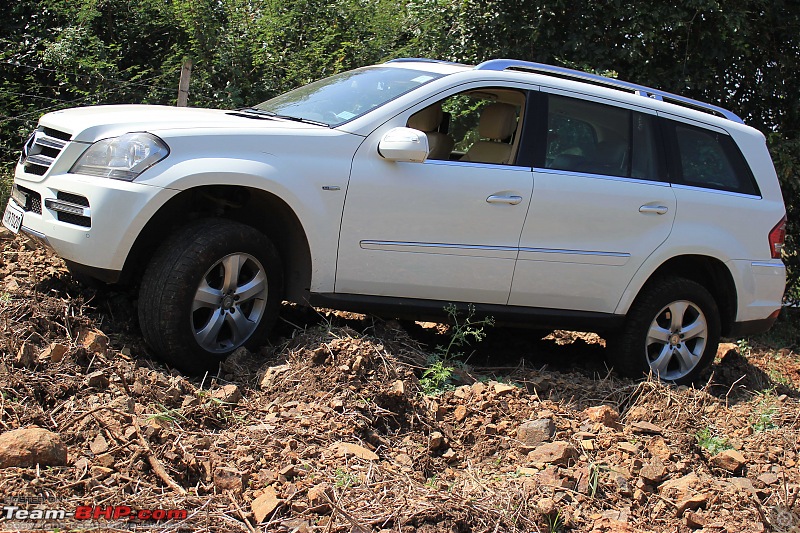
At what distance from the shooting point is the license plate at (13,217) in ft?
16.3

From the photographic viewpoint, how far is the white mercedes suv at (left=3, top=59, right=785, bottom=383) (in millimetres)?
4680

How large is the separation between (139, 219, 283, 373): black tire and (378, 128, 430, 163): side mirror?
823 millimetres

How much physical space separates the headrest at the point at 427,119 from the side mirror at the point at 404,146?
0.33 metres

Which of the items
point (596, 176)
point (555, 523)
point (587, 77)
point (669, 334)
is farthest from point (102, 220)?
point (669, 334)

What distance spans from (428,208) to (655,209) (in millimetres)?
1633

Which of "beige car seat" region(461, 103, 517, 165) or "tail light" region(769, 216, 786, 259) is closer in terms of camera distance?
"beige car seat" region(461, 103, 517, 165)

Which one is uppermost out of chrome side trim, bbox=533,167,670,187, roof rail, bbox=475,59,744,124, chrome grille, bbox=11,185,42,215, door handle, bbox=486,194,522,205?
roof rail, bbox=475,59,744,124

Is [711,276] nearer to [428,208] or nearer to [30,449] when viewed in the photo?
[428,208]

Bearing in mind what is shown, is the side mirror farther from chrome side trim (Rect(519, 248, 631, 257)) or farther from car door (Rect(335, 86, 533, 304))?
chrome side trim (Rect(519, 248, 631, 257))

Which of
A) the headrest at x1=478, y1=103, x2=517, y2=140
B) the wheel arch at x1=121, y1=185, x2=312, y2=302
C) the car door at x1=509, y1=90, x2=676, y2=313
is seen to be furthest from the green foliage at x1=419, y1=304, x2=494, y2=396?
the headrest at x1=478, y1=103, x2=517, y2=140

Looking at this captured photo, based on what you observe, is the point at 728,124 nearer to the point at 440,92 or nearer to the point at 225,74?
the point at 440,92

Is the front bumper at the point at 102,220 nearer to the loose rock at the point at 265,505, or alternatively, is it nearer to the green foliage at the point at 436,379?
the loose rock at the point at 265,505

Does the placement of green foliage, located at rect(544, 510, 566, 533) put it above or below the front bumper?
below

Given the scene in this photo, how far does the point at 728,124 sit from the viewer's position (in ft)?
21.5
